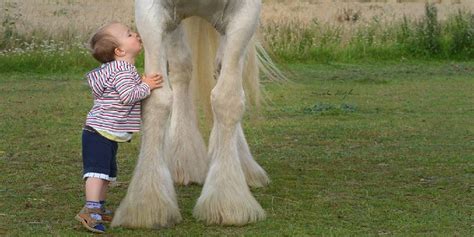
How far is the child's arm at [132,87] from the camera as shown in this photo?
197 inches

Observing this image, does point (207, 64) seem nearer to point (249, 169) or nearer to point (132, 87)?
point (249, 169)

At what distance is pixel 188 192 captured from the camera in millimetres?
6195

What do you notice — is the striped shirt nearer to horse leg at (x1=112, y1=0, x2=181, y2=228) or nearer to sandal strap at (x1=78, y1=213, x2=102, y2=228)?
horse leg at (x1=112, y1=0, x2=181, y2=228)

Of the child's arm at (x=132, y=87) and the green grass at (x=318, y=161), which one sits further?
the green grass at (x=318, y=161)

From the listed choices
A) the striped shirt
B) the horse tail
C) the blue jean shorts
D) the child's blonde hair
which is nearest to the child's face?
the child's blonde hair

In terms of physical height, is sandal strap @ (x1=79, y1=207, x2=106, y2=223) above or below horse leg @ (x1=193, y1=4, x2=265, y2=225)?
below

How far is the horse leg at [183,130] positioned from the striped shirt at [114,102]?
117 centimetres

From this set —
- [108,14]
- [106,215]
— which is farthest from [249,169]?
[108,14]

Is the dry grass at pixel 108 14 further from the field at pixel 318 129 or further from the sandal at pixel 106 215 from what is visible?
the sandal at pixel 106 215

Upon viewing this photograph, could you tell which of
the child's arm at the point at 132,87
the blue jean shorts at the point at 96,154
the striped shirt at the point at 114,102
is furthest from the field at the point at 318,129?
the child's arm at the point at 132,87

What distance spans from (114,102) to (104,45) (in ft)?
1.19

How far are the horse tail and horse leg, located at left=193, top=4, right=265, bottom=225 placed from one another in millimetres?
1207

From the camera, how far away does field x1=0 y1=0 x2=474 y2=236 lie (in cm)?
529

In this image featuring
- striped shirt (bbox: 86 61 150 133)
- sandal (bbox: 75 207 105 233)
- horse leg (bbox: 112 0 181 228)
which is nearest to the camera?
sandal (bbox: 75 207 105 233)
